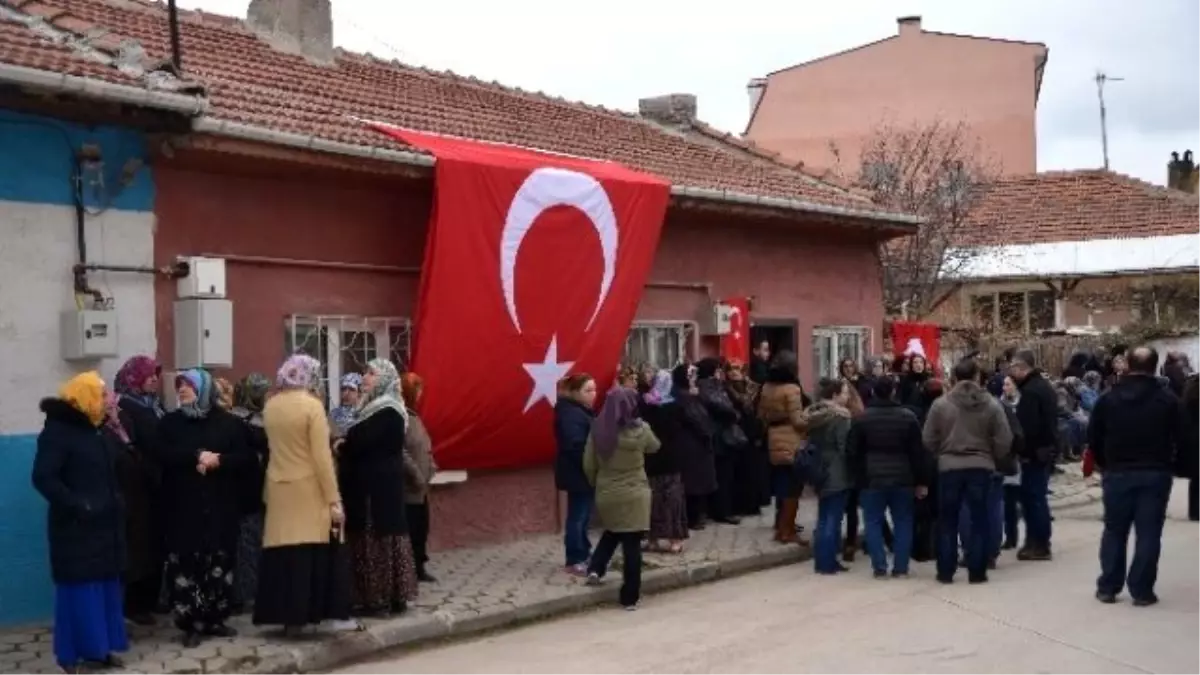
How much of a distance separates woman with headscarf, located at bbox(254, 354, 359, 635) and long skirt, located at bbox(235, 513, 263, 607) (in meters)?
0.94

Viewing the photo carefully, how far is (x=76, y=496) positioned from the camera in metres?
7.06

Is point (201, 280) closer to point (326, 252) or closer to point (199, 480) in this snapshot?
point (326, 252)

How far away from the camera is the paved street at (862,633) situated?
7.57 meters

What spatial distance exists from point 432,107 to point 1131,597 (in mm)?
8313

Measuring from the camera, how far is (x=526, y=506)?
12227 mm

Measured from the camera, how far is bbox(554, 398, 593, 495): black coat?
10.4m

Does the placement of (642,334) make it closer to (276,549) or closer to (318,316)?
(318,316)

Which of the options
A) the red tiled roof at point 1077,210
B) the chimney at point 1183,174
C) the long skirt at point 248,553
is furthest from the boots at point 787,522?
the chimney at point 1183,174

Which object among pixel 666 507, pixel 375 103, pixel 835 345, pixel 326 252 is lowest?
pixel 666 507

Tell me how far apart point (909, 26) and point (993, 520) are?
2807 centimetres

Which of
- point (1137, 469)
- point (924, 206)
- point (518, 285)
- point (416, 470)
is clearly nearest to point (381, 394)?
point (416, 470)

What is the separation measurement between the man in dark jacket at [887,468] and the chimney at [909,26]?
1096 inches

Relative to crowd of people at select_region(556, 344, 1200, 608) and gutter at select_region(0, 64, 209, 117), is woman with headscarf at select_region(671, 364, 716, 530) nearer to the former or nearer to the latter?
crowd of people at select_region(556, 344, 1200, 608)

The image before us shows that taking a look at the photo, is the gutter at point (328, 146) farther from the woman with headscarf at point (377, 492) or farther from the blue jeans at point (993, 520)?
the blue jeans at point (993, 520)
